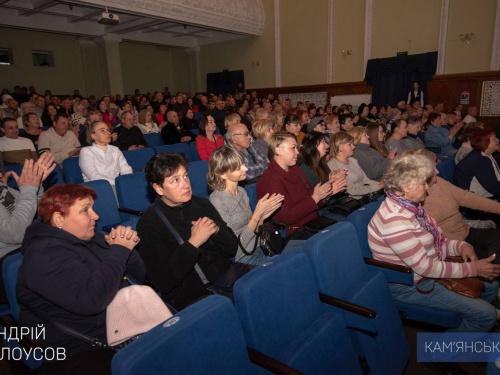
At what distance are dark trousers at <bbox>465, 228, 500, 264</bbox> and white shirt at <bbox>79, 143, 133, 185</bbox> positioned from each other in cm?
328

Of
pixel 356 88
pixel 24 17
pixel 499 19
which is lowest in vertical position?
pixel 356 88

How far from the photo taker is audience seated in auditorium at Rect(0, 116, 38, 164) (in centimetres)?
390

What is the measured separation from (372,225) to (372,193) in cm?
149

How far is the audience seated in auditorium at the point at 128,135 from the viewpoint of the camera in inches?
202

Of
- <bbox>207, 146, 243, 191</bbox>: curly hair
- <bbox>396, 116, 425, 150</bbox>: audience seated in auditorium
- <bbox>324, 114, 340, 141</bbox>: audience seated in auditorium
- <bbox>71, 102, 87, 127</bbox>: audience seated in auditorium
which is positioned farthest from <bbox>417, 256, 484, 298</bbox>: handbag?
<bbox>71, 102, 87, 127</bbox>: audience seated in auditorium

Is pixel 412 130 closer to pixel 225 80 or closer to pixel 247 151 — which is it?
pixel 247 151

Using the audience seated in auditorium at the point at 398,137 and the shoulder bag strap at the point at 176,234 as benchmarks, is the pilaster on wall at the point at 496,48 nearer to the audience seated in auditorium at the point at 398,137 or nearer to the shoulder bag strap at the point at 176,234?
the audience seated in auditorium at the point at 398,137

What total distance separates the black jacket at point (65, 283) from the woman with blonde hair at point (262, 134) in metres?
2.84

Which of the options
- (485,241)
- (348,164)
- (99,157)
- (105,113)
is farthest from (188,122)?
(485,241)

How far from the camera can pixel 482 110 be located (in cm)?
922

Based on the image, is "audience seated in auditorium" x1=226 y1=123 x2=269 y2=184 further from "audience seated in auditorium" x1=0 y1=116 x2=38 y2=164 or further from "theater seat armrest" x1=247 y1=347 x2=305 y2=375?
"theater seat armrest" x1=247 y1=347 x2=305 y2=375

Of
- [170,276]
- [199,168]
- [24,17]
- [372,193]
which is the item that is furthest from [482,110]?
[24,17]

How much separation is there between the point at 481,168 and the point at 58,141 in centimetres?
507

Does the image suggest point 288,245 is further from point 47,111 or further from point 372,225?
point 47,111
